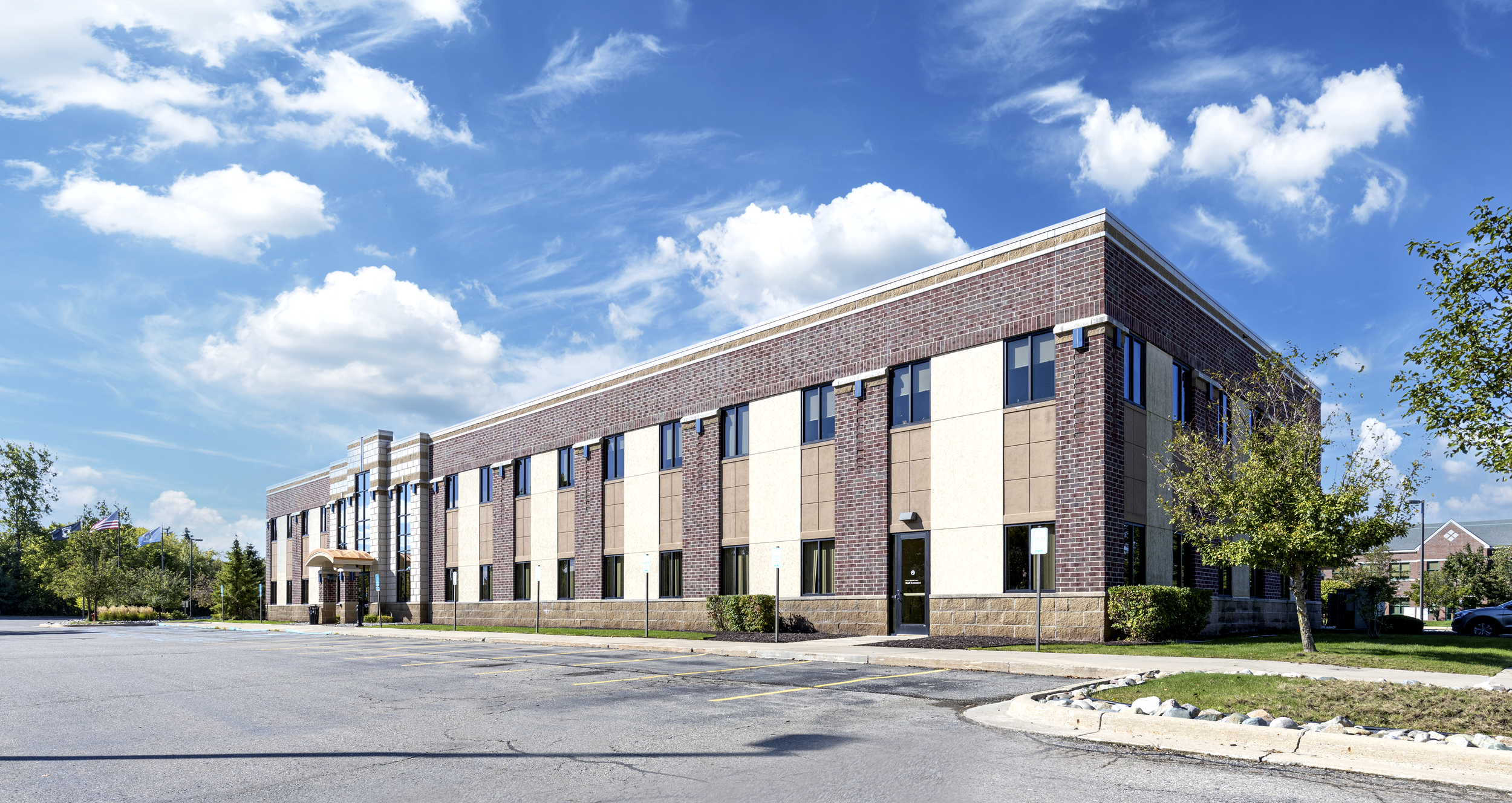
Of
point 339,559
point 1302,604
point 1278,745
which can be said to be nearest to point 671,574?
point 1302,604

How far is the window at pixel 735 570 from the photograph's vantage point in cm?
3098

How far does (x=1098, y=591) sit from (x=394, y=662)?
48.6ft

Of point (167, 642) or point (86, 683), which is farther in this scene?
point (167, 642)

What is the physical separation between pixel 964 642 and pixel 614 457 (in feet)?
63.7

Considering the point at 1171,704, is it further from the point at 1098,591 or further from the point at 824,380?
the point at 824,380

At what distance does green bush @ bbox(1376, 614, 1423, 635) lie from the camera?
3053 cm

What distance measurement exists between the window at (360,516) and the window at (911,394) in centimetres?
3886

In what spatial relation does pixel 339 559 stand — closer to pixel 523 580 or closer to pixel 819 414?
pixel 523 580

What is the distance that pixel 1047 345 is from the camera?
23.2 metres

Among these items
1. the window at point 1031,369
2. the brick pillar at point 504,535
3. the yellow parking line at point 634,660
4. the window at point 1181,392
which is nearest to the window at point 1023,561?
the window at point 1031,369

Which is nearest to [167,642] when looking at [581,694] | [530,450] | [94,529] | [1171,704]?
[530,450]

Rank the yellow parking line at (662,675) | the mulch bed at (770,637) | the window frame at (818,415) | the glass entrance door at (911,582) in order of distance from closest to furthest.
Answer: the yellow parking line at (662,675) < the mulch bed at (770,637) < the glass entrance door at (911,582) < the window frame at (818,415)

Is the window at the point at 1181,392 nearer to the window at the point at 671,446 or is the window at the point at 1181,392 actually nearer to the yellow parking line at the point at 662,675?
the yellow parking line at the point at 662,675

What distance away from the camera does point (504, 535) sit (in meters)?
43.9
